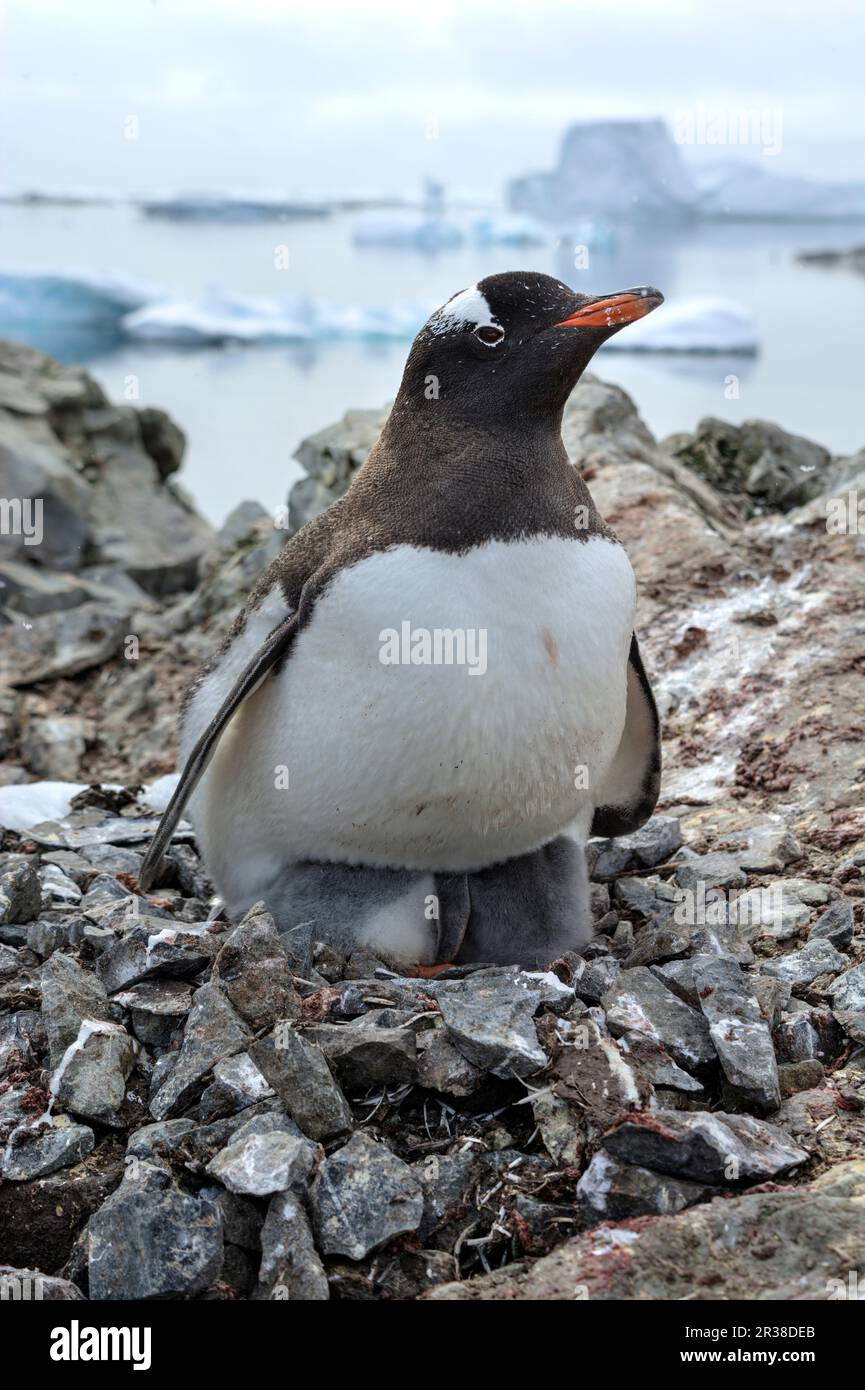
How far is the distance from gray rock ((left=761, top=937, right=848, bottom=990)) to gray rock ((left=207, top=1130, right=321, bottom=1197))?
977 millimetres

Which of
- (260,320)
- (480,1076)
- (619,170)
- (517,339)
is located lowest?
(480,1076)

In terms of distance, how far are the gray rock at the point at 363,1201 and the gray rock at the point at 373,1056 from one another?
156mm

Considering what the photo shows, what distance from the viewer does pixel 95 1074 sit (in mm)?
2176

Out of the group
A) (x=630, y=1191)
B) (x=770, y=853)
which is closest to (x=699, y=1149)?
(x=630, y=1191)

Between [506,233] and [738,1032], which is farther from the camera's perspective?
[506,233]

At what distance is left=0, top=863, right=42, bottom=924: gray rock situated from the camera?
2.71 m

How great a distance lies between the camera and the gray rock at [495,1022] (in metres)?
2.07

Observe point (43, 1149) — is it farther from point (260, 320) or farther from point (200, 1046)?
point (260, 320)

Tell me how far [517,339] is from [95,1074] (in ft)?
4.67

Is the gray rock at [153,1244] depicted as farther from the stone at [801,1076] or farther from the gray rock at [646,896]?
the gray rock at [646,896]

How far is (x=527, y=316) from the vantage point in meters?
2.47

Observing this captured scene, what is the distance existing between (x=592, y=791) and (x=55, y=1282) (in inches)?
52.7

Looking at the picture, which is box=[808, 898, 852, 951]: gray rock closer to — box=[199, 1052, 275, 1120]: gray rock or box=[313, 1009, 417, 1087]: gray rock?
box=[313, 1009, 417, 1087]: gray rock

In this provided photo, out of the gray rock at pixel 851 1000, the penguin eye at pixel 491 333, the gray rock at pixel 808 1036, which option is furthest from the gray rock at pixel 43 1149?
the penguin eye at pixel 491 333
